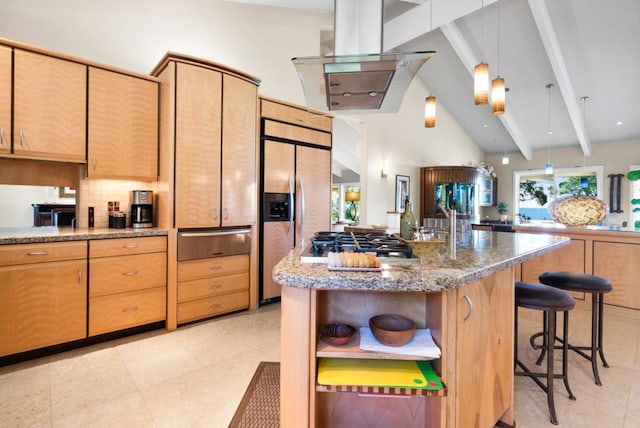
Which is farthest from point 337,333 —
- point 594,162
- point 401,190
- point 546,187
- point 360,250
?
Result: point 546,187

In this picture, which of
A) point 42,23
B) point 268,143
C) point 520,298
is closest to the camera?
point 520,298

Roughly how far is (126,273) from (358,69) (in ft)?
7.89

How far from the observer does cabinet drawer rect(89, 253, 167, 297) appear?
240 centimetres

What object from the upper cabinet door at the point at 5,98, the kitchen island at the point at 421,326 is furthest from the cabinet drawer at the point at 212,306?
the kitchen island at the point at 421,326

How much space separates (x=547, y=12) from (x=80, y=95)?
5.89 metres

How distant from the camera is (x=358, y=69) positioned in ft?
5.90

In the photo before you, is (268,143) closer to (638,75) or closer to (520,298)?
(520,298)

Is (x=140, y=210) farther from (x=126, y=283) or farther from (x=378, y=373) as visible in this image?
(x=378, y=373)

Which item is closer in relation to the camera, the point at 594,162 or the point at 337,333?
the point at 337,333

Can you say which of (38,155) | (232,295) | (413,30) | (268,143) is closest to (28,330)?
(38,155)

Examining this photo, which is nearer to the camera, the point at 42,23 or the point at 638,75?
the point at 42,23

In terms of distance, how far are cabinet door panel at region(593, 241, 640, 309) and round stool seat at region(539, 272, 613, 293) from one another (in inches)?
62.8

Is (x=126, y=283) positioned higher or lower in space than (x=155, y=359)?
higher

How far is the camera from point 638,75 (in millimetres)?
4977
